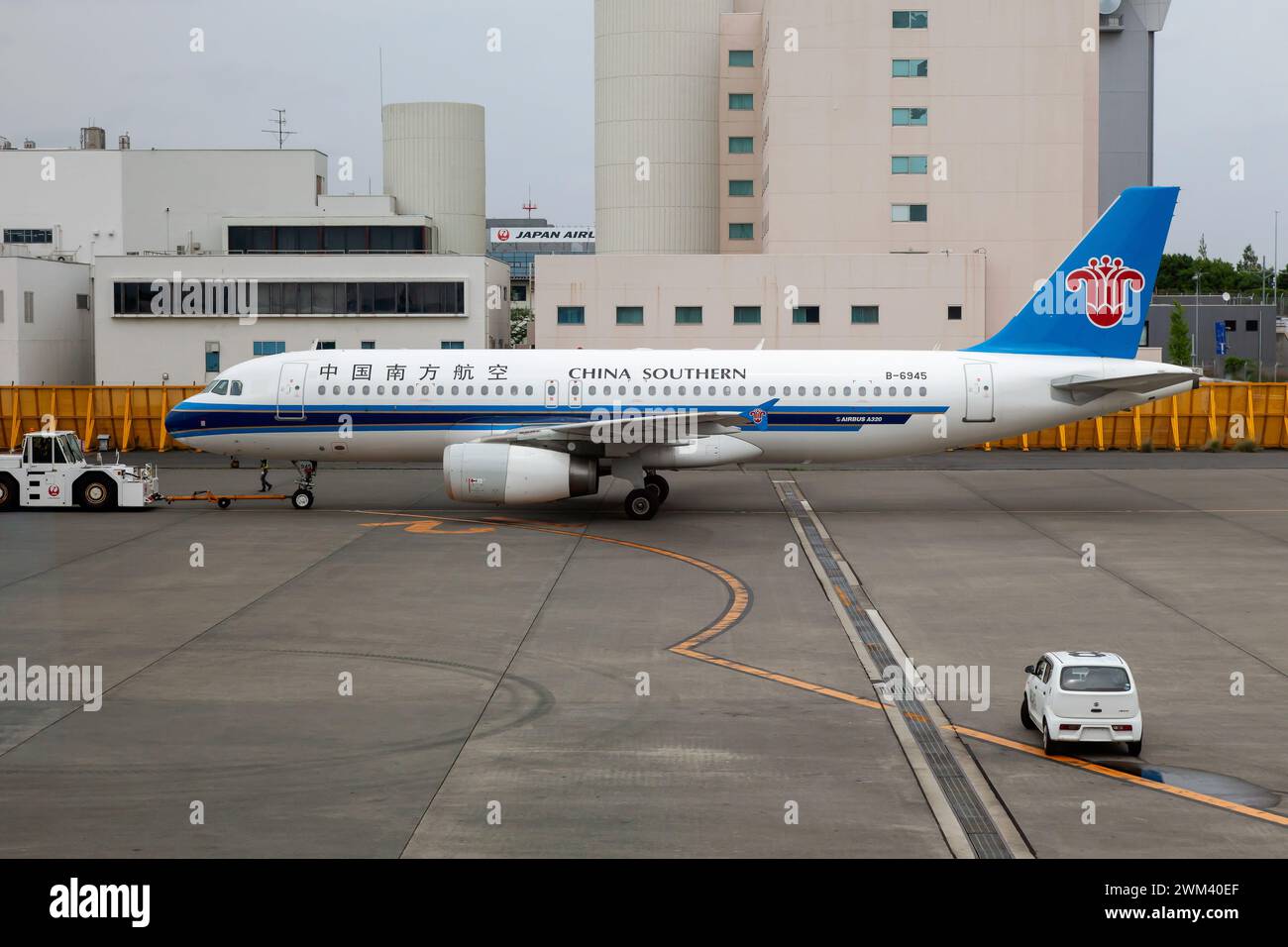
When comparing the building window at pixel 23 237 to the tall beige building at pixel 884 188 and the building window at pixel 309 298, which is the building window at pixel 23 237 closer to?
the building window at pixel 309 298

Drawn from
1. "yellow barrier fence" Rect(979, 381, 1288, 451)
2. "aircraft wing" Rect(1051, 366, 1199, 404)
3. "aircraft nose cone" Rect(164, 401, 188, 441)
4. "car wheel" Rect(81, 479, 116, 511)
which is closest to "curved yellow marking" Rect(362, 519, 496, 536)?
"aircraft nose cone" Rect(164, 401, 188, 441)

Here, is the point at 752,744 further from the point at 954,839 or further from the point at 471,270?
the point at 471,270

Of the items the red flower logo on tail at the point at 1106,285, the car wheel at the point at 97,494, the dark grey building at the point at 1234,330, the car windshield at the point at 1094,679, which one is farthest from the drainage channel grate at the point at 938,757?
the dark grey building at the point at 1234,330

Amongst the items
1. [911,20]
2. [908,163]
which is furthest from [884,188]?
[911,20]

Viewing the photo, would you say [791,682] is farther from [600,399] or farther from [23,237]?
[23,237]

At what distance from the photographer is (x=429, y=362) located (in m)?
36.8

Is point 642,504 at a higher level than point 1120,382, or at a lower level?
lower

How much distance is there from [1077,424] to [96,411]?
41.1 meters

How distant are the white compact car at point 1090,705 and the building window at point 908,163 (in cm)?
5218

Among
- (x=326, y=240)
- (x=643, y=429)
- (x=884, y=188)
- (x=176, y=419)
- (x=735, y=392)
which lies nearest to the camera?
(x=643, y=429)

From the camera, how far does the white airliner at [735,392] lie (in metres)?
36.4

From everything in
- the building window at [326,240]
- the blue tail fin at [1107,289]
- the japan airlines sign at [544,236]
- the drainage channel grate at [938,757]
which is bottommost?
the drainage channel grate at [938,757]

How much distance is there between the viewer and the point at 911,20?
6419cm

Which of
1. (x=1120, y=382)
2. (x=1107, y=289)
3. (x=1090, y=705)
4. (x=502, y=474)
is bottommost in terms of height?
(x=1090, y=705)
